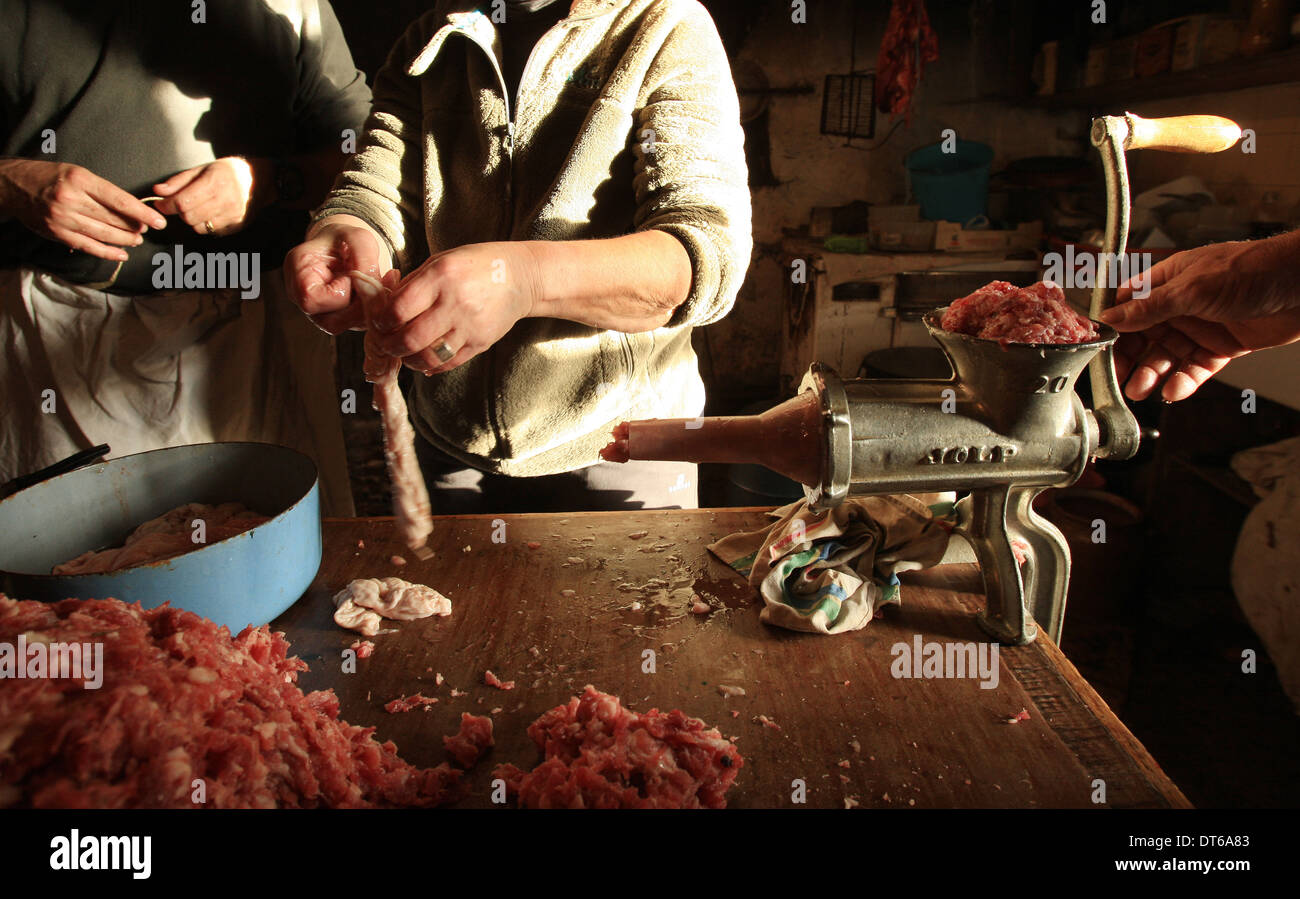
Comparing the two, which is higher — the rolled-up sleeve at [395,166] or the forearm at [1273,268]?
the rolled-up sleeve at [395,166]

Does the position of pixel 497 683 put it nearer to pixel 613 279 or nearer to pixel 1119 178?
pixel 613 279

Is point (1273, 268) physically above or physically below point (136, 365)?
above

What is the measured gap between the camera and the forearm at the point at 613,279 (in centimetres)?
123

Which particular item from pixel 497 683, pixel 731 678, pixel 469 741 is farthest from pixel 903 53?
pixel 469 741

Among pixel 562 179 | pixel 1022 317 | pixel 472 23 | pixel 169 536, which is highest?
pixel 472 23

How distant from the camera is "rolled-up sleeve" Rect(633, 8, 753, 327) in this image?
54.4 inches

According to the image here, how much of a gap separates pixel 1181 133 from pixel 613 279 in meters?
0.92

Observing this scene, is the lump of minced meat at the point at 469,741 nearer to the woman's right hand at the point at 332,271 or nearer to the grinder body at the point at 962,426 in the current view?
the grinder body at the point at 962,426

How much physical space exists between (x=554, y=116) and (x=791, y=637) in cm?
115

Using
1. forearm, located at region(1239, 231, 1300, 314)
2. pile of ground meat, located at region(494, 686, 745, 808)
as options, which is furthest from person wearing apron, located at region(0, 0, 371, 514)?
forearm, located at region(1239, 231, 1300, 314)

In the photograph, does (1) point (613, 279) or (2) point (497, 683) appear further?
(1) point (613, 279)

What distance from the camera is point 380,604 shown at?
1.35 meters

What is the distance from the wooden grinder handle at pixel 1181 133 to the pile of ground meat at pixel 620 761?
3.63 feet

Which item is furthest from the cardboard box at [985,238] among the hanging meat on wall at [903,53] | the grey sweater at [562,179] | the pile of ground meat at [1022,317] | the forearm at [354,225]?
the forearm at [354,225]
